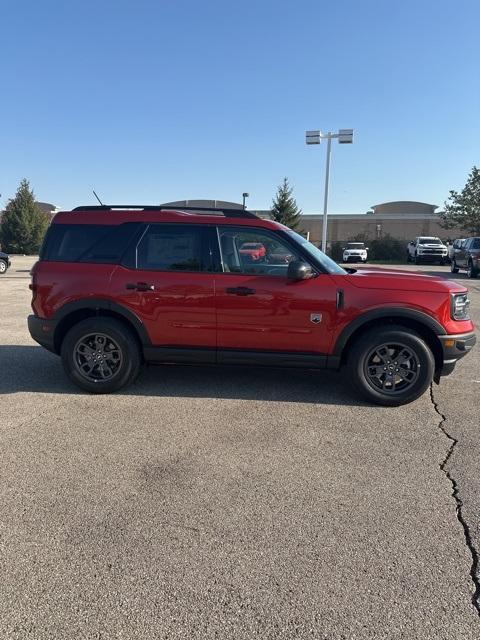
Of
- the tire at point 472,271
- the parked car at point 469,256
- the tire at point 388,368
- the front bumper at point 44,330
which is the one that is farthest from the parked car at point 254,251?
the tire at point 472,271

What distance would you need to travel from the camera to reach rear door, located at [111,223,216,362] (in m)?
4.79

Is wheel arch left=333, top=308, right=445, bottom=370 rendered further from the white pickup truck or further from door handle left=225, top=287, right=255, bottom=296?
the white pickup truck

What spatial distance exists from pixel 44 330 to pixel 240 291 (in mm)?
2212

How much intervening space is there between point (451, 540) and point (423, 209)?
6911 centimetres

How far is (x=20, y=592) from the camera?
7.16ft

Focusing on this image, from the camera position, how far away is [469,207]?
41188 millimetres

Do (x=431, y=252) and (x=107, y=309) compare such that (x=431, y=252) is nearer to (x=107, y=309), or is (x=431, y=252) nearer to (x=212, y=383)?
(x=212, y=383)

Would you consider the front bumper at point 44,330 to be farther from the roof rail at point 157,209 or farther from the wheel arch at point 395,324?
the wheel arch at point 395,324

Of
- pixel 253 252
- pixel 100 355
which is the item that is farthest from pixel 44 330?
pixel 253 252

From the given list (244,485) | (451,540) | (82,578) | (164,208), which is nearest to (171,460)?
(244,485)

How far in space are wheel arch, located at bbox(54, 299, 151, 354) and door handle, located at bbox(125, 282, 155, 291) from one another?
0.24 m

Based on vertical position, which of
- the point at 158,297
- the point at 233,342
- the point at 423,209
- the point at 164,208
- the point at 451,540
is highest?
the point at 423,209

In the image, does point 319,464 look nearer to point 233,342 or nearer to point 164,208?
point 233,342

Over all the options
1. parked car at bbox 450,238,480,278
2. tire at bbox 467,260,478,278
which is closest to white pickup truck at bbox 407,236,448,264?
parked car at bbox 450,238,480,278
